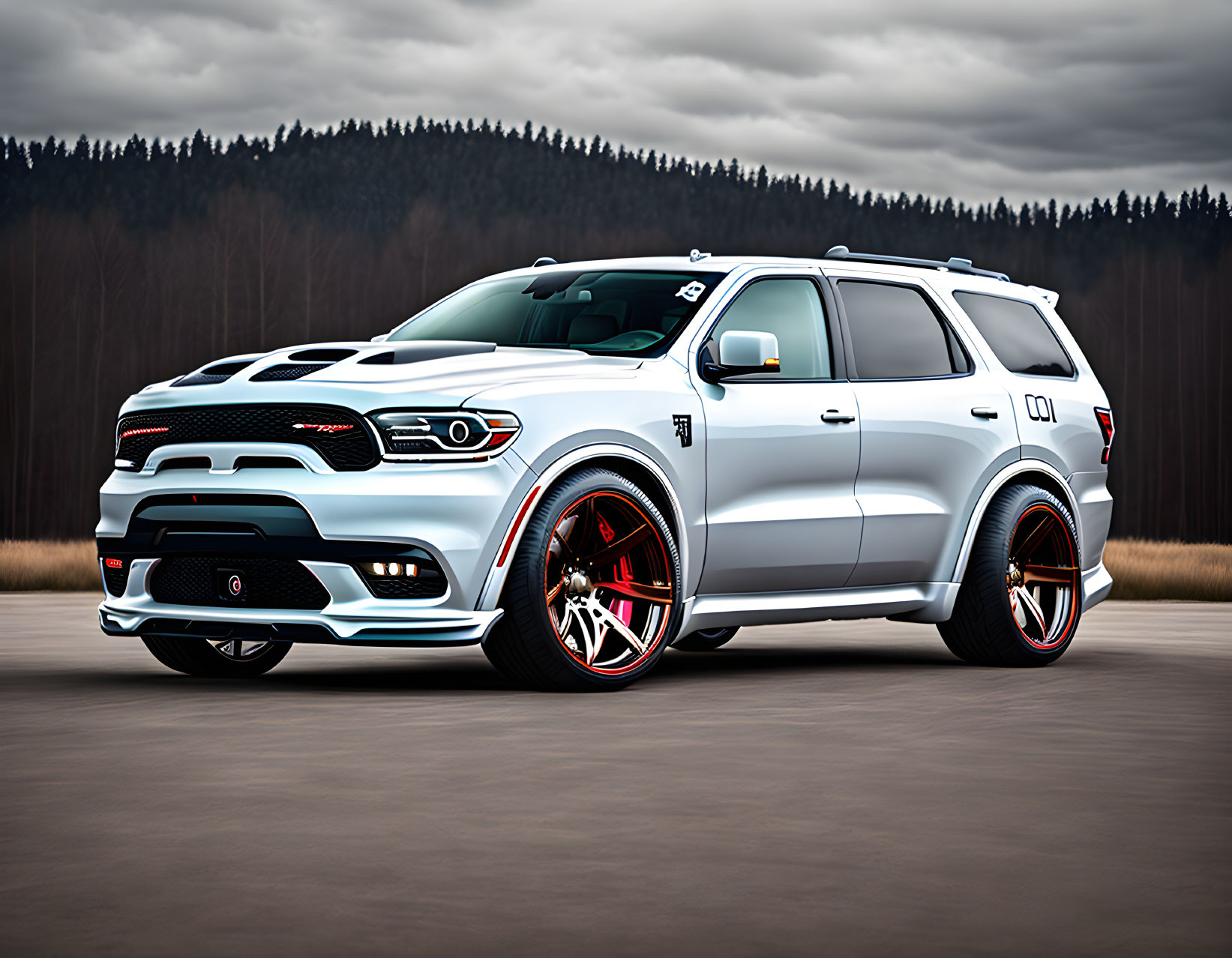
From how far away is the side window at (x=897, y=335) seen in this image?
405 inches

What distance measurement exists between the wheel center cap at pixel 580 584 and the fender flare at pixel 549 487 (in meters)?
0.41

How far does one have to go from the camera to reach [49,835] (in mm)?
5262

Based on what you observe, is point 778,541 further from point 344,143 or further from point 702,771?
point 344,143

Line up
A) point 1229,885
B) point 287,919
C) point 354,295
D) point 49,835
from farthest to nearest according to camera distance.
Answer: point 354,295 → point 49,835 → point 1229,885 → point 287,919

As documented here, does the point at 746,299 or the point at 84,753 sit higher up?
the point at 746,299

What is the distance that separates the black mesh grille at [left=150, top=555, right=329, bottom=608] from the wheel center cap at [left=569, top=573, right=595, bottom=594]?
3.57 ft

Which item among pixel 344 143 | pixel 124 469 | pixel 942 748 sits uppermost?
pixel 344 143

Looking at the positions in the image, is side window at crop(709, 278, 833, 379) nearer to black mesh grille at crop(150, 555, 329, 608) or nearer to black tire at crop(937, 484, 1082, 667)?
black tire at crop(937, 484, 1082, 667)

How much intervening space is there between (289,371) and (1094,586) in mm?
5257

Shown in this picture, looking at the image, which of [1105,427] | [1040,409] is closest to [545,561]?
[1040,409]

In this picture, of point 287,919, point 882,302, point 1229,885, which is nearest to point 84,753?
point 287,919

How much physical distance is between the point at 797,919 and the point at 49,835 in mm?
2125

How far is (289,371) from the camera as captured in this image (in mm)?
8648

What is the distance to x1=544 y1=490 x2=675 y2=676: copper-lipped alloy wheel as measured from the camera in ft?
28.3
